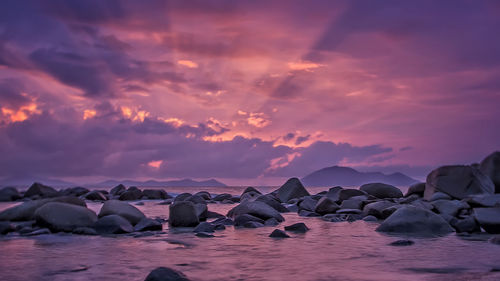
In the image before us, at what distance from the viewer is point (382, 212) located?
546 inches

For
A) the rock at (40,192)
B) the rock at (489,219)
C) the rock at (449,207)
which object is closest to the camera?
the rock at (489,219)

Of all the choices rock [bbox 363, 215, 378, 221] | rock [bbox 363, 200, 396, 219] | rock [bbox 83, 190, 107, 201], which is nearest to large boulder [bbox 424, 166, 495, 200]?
rock [bbox 363, 200, 396, 219]

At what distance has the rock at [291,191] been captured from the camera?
2305 cm

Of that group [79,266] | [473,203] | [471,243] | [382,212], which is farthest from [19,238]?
[473,203]

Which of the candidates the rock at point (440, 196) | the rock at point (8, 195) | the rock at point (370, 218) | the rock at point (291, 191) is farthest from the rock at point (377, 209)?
the rock at point (8, 195)

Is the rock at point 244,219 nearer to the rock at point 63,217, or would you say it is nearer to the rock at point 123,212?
the rock at point 123,212

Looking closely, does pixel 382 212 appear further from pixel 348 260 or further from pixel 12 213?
pixel 12 213

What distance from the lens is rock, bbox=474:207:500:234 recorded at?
9797 millimetres

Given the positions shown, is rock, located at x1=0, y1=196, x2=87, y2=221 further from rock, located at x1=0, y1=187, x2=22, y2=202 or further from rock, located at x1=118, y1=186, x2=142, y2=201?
rock, located at x1=0, y1=187, x2=22, y2=202

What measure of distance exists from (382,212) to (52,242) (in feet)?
32.3

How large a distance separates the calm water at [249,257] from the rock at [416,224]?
0.62m

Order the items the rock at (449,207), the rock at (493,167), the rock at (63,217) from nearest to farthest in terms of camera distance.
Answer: the rock at (63,217)
the rock at (449,207)
the rock at (493,167)

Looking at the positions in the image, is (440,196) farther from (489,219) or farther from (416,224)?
(416,224)

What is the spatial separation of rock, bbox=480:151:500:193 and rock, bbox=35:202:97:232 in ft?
51.7
